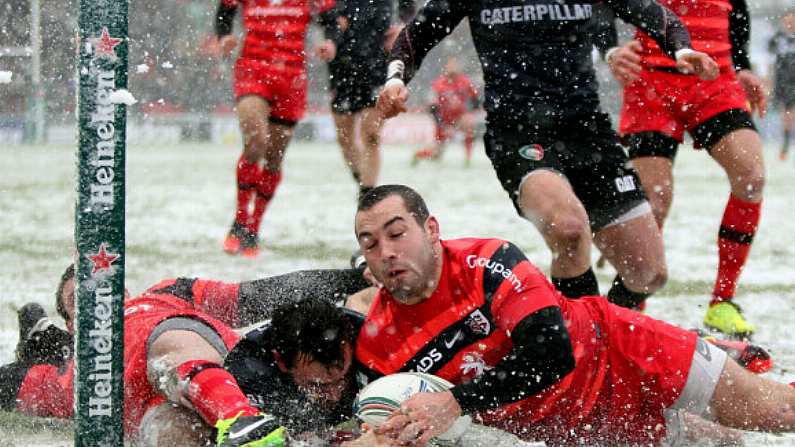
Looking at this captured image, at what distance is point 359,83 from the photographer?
7391mm

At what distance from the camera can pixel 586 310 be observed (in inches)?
134

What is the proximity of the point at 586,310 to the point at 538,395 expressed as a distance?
0.32m

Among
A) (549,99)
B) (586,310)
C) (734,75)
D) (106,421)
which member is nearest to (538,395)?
(586,310)

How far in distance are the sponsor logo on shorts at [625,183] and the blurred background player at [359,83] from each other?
2.87m

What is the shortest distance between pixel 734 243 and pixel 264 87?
3224mm

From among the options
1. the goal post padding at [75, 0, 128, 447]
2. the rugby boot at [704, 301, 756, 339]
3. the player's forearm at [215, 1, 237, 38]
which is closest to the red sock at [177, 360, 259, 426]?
the goal post padding at [75, 0, 128, 447]

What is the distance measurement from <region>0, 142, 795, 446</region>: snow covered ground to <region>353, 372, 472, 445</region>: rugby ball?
3.12 ft

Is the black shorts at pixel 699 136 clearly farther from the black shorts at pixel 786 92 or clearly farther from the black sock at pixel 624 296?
the black shorts at pixel 786 92

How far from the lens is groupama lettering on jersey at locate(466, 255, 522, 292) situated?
308 centimetres

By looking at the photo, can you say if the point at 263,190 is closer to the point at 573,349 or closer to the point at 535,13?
the point at 535,13

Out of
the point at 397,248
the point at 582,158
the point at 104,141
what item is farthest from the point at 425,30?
the point at 104,141

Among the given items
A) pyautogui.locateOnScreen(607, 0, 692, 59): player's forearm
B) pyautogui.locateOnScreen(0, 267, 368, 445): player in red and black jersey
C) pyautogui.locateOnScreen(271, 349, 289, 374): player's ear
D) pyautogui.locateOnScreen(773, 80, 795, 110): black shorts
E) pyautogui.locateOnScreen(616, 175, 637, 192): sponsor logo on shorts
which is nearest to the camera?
pyautogui.locateOnScreen(0, 267, 368, 445): player in red and black jersey

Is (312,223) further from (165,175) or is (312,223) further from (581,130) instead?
→ (165,175)

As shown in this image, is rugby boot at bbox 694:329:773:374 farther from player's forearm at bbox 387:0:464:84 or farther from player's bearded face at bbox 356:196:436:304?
player's forearm at bbox 387:0:464:84
